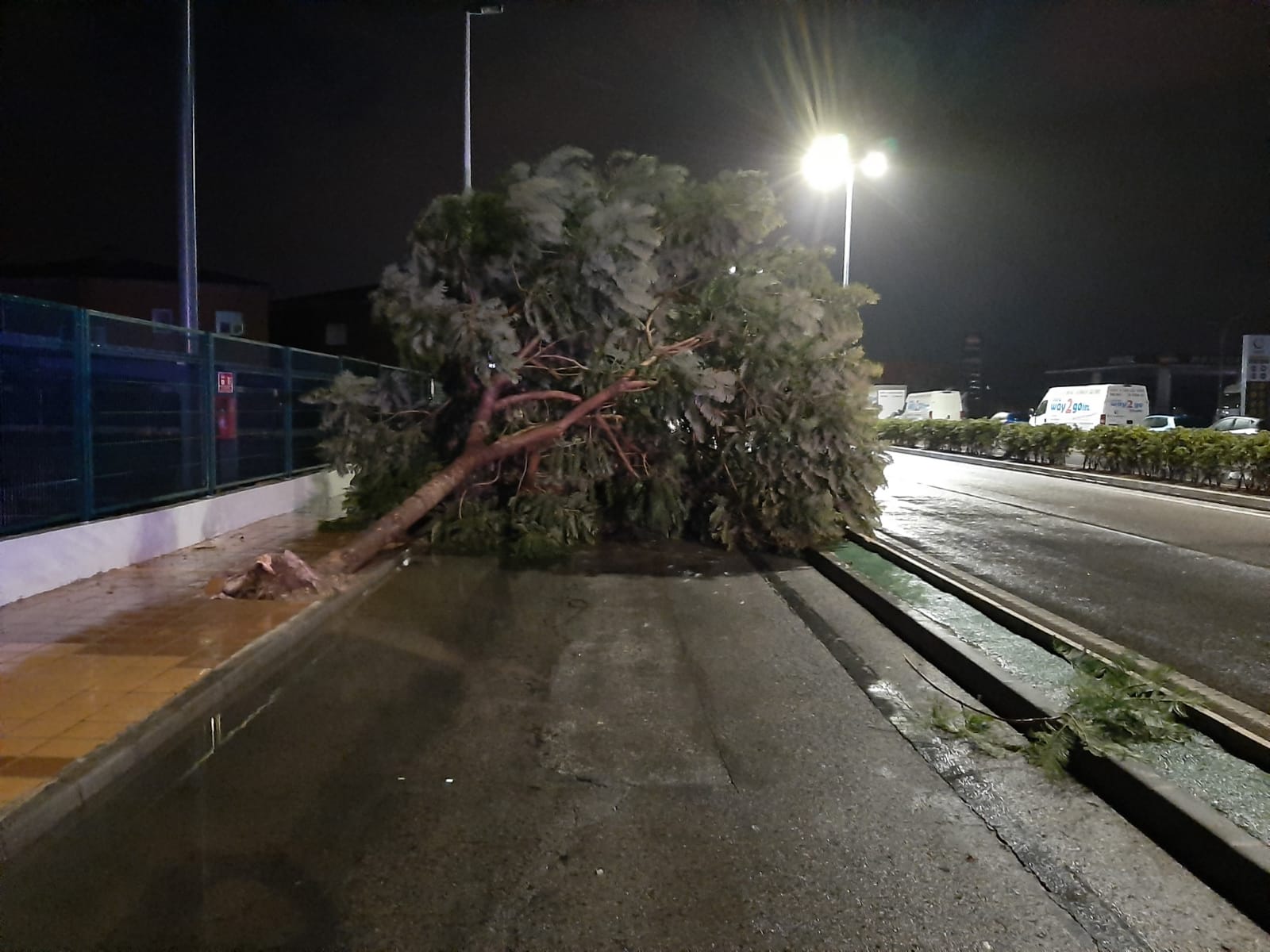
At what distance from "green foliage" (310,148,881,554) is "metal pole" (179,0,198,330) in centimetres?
210

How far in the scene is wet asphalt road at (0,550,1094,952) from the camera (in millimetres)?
3592

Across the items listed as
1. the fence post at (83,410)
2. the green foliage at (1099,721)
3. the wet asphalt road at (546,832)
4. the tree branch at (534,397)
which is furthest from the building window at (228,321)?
the green foliage at (1099,721)

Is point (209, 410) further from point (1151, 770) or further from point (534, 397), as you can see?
point (1151, 770)

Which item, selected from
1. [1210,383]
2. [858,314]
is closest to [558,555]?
[858,314]

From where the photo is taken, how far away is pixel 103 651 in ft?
21.9

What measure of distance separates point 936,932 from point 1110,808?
170 centimetres

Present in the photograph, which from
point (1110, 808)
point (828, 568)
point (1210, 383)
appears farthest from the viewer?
point (1210, 383)

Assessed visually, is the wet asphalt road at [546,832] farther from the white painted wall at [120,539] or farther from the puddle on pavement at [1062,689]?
the white painted wall at [120,539]

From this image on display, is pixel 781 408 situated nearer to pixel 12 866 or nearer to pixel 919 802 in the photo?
pixel 919 802

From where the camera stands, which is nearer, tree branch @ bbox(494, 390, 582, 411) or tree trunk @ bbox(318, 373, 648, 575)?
tree trunk @ bbox(318, 373, 648, 575)

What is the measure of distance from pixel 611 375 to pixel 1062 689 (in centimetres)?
749

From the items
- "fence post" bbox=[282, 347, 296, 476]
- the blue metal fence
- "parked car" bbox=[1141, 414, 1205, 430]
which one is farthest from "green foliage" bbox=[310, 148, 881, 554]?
"parked car" bbox=[1141, 414, 1205, 430]

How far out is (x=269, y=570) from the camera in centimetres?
877

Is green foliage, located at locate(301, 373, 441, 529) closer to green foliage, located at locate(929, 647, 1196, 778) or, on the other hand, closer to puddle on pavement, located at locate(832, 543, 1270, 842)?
puddle on pavement, located at locate(832, 543, 1270, 842)
